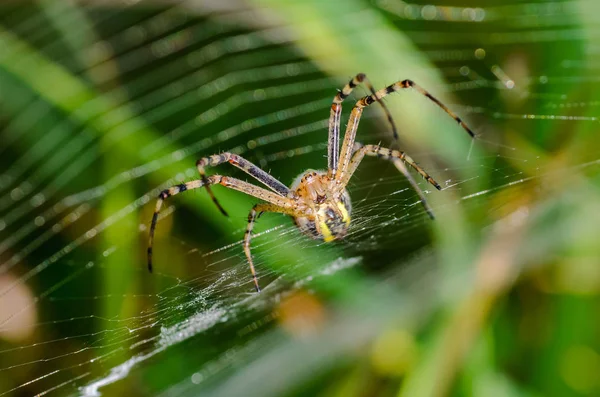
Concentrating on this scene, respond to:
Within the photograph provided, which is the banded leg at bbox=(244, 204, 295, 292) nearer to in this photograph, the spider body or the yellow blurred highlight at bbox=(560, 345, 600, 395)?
the spider body

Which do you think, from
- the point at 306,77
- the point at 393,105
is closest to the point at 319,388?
the point at 393,105

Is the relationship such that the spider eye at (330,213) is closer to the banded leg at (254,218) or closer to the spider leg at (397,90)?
the banded leg at (254,218)

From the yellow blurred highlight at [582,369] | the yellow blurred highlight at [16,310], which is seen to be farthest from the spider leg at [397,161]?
the yellow blurred highlight at [16,310]

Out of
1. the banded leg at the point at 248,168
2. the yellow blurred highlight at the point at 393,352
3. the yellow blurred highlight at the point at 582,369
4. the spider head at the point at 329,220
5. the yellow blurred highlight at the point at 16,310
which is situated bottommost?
the yellow blurred highlight at the point at 582,369

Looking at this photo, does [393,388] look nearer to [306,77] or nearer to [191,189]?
[191,189]

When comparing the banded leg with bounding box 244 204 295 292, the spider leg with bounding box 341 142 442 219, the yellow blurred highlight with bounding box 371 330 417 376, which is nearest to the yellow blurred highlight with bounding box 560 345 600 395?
the yellow blurred highlight with bounding box 371 330 417 376

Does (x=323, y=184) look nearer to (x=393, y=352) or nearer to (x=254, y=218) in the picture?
(x=254, y=218)

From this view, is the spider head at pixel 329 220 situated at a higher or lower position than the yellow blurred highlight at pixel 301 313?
higher

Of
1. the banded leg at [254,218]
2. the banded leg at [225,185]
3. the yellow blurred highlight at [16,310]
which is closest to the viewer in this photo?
the banded leg at [254,218]
